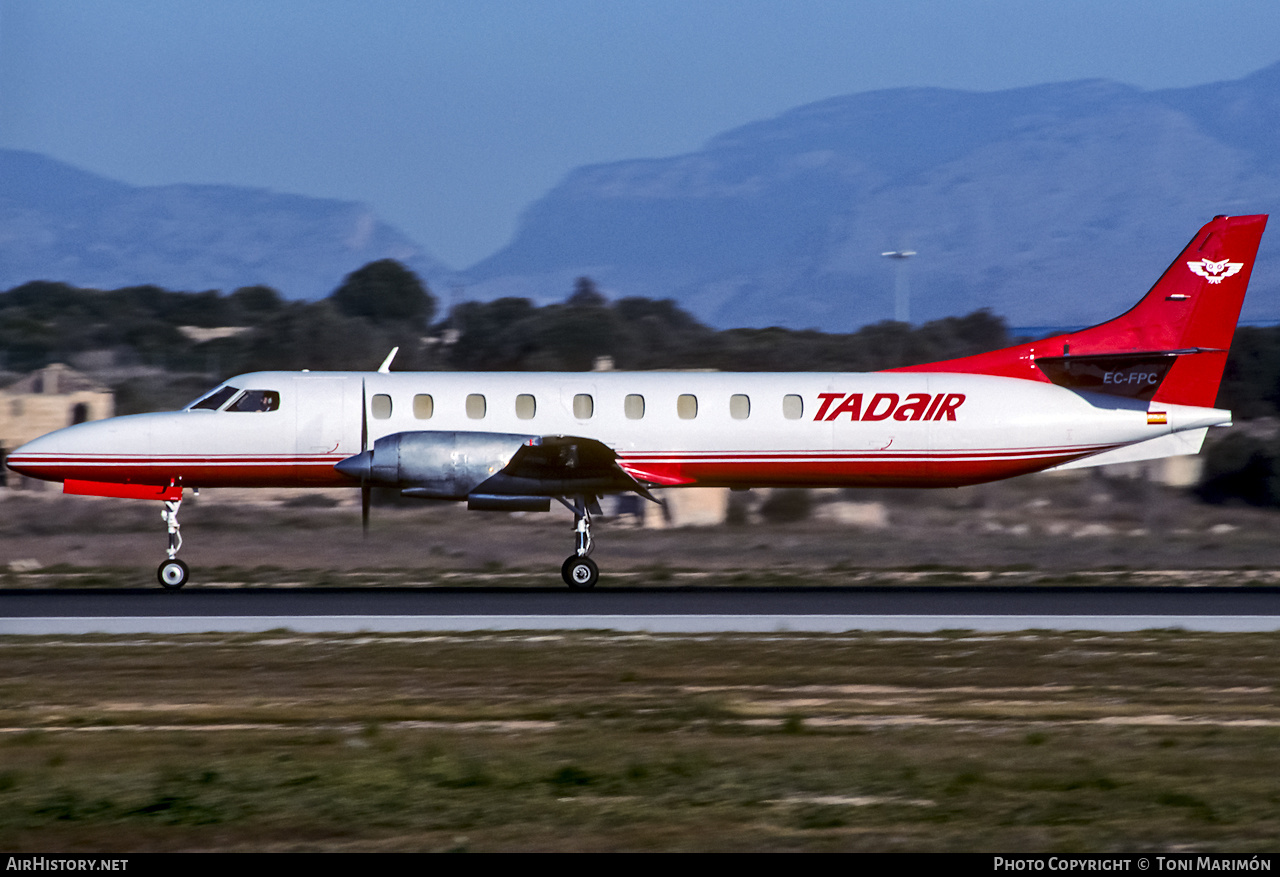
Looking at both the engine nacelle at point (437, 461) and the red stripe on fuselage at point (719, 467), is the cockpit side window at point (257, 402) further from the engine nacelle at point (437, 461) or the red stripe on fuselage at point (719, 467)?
the engine nacelle at point (437, 461)

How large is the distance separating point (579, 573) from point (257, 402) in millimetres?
4998

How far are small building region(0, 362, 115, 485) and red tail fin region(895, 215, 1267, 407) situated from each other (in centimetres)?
2334

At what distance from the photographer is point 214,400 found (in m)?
20.1

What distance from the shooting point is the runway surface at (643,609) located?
15766 mm

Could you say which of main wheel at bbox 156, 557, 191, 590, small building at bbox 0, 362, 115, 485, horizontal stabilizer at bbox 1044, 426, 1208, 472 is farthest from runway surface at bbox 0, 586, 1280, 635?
small building at bbox 0, 362, 115, 485

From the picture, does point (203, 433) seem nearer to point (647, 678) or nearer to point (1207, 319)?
point (647, 678)

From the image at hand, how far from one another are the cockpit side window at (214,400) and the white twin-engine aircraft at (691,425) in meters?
0.03

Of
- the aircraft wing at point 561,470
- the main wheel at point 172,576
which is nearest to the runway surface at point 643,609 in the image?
the main wheel at point 172,576

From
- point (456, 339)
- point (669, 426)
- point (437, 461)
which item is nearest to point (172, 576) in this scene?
point (437, 461)

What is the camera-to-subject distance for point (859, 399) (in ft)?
66.5

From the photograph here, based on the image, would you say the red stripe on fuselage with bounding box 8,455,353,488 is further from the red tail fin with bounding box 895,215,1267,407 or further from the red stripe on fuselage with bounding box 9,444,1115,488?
the red tail fin with bounding box 895,215,1267,407

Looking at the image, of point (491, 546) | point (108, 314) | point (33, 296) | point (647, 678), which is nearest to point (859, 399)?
point (647, 678)

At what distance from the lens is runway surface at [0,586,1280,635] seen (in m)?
15.8

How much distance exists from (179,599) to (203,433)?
253cm
